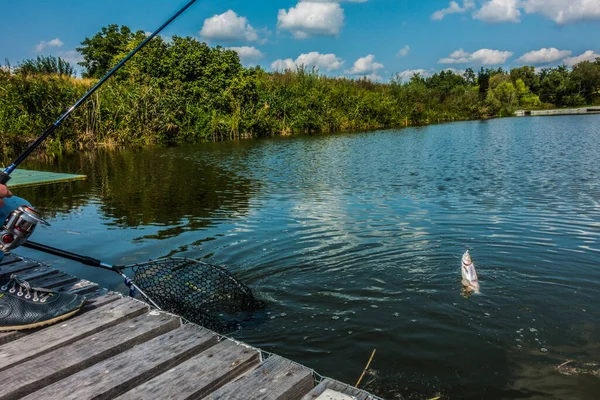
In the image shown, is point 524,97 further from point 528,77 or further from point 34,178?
point 34,178

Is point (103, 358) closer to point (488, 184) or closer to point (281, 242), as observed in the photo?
point (281, 242)

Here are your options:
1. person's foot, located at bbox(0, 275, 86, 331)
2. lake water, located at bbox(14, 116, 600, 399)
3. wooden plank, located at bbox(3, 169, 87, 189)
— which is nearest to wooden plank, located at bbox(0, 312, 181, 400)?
person's foot, located at bbox(0, 275, 86, 331)

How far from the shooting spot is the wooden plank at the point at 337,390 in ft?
7.66

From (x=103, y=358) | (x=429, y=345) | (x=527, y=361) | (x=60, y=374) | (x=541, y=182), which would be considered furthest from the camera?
(x=541, y=182)

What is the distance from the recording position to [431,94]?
218ft

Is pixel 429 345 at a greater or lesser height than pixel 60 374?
lesser

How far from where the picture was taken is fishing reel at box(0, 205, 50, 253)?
10.9 feet

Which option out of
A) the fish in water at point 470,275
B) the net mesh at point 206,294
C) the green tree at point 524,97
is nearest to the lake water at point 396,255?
the fish in water at point 470,275

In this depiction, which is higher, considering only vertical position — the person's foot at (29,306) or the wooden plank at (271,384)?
the person's foot at (29,306)

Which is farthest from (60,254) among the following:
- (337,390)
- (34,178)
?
(34,178)

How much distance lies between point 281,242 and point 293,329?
9.98ft

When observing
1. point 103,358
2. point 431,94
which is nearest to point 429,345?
point 103,358

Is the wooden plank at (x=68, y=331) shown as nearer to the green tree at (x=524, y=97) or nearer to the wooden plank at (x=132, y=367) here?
the wooden plank at (x=132, y=367)

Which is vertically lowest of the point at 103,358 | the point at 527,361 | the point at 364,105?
the point at 527,361
